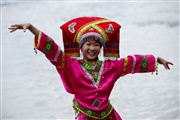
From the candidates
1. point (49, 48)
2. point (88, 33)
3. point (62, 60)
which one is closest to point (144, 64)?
point (88, 33)

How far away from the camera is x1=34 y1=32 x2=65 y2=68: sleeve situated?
3576mm

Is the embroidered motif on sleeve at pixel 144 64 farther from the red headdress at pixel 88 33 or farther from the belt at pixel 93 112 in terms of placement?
the belt at pixel 93 112

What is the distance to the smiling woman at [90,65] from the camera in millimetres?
3713

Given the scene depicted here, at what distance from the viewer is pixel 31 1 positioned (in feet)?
27.1

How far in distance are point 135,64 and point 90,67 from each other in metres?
0.31

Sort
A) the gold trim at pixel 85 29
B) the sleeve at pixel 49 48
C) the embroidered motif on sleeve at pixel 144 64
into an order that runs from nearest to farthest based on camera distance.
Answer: the sleeve at pixel 49 48, the gold trim at pixel 85 29, the embroidered motif on sleeve at pixel 144 64

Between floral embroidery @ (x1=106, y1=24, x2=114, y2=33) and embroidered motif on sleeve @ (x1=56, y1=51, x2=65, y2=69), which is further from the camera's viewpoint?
floral embroidery @ (x1=106, y1=24, x2=114, y2=33)

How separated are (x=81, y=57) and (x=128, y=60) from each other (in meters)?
0.30

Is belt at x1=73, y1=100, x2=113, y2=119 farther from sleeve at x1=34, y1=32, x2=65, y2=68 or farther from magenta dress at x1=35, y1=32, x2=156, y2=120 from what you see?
sleeve at x1=34, y1=32, x2=65, y2=68

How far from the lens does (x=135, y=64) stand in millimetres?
3879

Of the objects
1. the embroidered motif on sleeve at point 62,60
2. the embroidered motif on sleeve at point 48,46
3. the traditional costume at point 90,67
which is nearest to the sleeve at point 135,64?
the traditional costume at point 90,67

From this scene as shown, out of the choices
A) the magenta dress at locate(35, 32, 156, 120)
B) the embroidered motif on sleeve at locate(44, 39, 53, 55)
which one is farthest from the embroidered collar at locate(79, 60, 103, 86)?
the embroidered motif on sleeve at locate(44, 39, 53, 55)

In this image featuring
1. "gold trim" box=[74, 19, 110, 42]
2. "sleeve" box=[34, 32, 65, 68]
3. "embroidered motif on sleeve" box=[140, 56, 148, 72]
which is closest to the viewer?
"sleeve" box=[34, 32, 65, 68]

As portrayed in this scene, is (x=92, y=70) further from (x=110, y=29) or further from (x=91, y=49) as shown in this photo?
(x=110, y=29)
